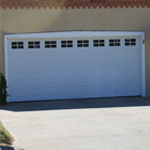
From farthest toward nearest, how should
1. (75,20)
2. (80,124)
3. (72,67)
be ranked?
(72,67) → (75,20) → (80,124)

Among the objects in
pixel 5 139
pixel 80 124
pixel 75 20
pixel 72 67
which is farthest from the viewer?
pixel 72 67

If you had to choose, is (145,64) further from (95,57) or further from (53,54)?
(53,54)

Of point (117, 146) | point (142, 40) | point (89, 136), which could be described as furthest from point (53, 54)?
point (117, 146)

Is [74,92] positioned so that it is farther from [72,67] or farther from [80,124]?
[80,124]

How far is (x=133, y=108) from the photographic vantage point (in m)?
10.8

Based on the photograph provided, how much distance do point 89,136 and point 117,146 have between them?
0.95 m

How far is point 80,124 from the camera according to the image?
27.8 ft

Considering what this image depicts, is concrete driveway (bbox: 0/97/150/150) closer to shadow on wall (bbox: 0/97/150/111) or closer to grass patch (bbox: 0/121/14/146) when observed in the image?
shadow on wall (bbox: 0/97/150/111)

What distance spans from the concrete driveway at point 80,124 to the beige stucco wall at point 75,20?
262cm

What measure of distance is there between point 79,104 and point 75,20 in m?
3.55

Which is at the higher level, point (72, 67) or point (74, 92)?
point (72, 67)

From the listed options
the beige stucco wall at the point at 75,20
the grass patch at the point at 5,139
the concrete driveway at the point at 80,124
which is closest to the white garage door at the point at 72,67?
the beige stucco wall at the point at 75,20

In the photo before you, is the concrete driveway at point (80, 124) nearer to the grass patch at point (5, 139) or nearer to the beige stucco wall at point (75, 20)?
the grass patch at point (5, 139)

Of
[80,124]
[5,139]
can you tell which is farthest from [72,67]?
[5,139]
